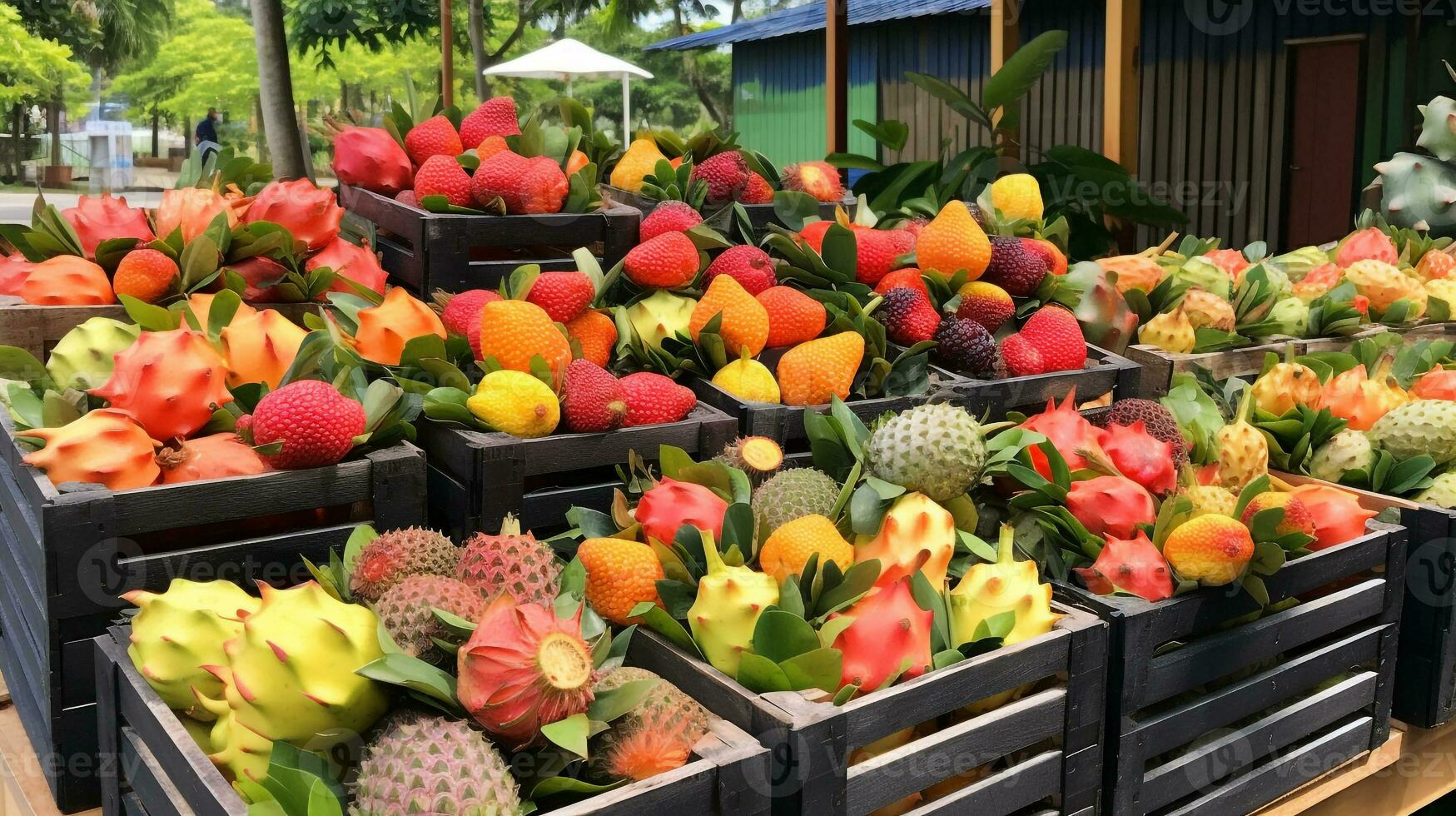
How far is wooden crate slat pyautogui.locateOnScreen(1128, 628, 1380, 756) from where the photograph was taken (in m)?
1.52

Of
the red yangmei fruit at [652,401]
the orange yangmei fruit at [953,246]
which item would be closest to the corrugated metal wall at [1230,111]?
the orange yangmei fruit at [953,246]

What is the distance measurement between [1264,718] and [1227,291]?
4.29 feet

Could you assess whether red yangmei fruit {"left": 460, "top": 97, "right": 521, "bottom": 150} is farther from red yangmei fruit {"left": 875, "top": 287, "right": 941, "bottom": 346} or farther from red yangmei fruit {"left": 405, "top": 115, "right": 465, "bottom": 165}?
red yangmei fruit {"left": 875, "top": 287, "right": 941, "bottom": 346}

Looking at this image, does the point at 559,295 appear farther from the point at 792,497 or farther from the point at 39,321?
the point at 39,321

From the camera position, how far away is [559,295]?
6.23 feet

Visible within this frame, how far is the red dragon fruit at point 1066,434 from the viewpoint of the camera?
176 cm

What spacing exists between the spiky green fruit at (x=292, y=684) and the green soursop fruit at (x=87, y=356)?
2.36 ft

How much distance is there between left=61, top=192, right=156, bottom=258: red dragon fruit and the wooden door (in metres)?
6.41

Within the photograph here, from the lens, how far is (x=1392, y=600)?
5.95 ft

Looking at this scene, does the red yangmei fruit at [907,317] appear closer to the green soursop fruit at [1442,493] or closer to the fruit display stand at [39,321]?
the green soursop fruit at [1442,493]

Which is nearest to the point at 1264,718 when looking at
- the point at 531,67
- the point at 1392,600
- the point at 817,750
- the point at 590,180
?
the point at 1392,600

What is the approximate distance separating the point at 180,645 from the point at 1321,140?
723 centimetres

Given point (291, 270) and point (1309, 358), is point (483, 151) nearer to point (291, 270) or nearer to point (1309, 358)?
point (291, 270)

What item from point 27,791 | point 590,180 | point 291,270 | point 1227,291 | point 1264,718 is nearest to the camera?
point 27,791
